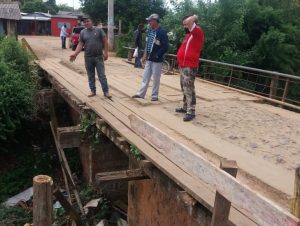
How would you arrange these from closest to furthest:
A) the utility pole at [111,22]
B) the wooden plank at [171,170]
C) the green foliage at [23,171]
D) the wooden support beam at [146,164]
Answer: the wooden plank at [171,170], the wooden support beam at [146,164], the green foliage at [23,171], the utility pole at [111,22]

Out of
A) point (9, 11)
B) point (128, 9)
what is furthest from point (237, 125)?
point (128, 9)

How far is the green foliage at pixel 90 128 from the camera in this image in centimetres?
764

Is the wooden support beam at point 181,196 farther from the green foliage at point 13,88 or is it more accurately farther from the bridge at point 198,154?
the green foliage at point 13,88

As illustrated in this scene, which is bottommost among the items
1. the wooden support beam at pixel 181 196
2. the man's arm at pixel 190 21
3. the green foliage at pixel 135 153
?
the wooden support beam at pixel 181 196

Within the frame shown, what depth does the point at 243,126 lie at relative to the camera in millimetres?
6926

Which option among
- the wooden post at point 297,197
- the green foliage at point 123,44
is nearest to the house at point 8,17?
the green foliage at point 123,44

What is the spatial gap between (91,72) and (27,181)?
5159mm

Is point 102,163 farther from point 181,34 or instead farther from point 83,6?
point 83,6

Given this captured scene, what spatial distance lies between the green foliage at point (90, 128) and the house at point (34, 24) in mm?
41821

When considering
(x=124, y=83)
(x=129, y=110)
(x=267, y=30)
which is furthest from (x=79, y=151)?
(x=267, y=30)

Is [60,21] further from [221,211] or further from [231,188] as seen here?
[231,188]

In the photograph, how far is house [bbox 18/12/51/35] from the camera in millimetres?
46500

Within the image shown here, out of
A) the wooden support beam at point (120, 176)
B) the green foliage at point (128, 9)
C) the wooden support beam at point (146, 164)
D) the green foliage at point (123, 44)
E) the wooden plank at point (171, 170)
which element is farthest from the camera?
the green foliage at point (128, 9)

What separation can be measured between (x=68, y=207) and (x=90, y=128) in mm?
1563
